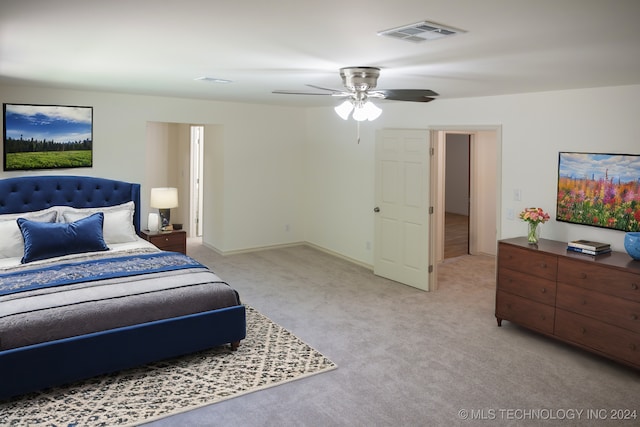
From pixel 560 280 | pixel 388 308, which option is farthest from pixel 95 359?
pixel 560 280

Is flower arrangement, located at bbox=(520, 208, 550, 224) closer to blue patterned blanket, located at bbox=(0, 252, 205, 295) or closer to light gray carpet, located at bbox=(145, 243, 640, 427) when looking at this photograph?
light gray carpet, located at bbox=(145, 243, 640, 427)

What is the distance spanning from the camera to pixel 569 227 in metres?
4.81

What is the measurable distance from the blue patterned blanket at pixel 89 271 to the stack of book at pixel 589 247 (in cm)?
335

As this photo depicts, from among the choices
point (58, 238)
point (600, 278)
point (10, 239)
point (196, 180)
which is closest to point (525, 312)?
point (600, 278)

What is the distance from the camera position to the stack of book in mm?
4285

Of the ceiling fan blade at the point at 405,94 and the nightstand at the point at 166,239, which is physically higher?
the ceiling fan blade at the point at 405,94

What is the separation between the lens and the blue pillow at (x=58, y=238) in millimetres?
4910

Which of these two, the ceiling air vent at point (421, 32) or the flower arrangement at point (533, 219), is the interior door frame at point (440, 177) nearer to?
the flower arrangement at point (533, 219)

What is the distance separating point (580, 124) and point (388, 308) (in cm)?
256

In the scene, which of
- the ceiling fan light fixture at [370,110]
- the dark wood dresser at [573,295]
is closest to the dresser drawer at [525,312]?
the dark wood dresser at [573,295]

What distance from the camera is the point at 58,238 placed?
503 centimetres

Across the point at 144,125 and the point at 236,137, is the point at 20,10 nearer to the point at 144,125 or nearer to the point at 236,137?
the point at 144,125

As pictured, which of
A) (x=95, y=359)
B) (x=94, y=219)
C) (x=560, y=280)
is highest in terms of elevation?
(x=94, y=219)

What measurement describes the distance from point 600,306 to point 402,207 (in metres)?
2.69
